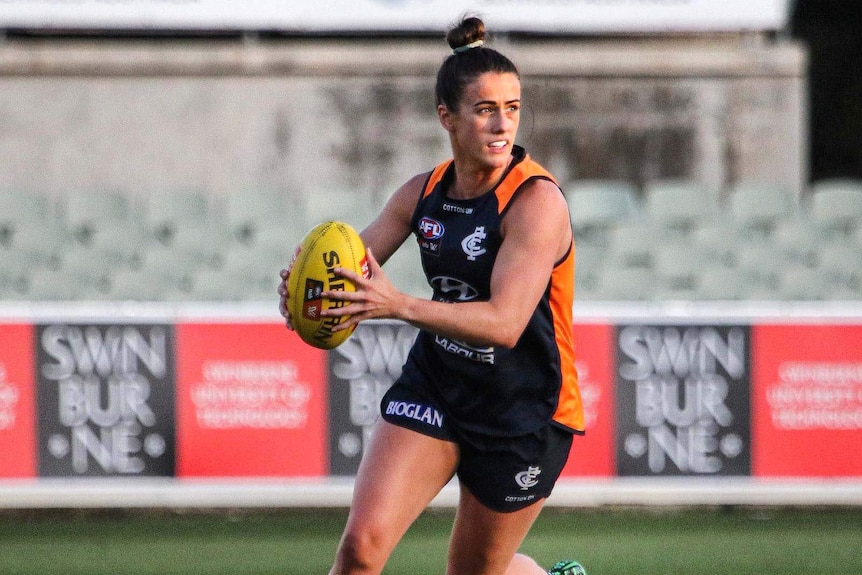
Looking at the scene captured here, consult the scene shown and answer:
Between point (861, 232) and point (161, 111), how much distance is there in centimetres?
558

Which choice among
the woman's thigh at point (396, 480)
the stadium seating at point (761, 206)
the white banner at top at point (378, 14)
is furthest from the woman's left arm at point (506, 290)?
the white banner at top at point (378, 14)

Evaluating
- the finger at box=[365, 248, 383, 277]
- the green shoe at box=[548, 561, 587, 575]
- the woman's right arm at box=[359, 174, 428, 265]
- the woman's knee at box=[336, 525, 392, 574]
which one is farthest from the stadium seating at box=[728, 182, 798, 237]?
the finger at box=[365, 248, 383, 277]

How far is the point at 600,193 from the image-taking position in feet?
30.9

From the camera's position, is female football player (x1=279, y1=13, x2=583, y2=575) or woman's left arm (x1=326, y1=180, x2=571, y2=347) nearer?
woman's left arm (x1=326, y1=180, x2=571, y2=347)

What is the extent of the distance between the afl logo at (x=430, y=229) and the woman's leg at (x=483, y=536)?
2.52 feet

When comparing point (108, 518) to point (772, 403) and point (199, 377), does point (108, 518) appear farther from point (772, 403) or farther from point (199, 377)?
point (772, 403)

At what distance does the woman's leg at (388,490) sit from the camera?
348cm

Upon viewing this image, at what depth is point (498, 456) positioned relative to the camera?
11.8ft

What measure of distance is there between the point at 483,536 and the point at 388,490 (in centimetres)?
34

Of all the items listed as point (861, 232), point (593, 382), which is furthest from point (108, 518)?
point (861, 232)

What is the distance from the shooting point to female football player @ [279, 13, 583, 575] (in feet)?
11.2

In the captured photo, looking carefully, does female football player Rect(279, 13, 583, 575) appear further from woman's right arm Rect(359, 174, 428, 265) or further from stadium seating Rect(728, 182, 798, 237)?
stadium seating Rect(728, 182, 798, 237)

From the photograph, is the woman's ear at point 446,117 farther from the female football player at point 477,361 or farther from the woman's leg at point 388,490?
the woman's leg at point 388,490

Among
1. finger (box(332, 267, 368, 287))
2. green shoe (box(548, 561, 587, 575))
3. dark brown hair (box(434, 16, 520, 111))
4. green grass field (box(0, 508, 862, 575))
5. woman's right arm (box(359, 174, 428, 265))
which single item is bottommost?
green grass field (box(0, 508, 862, 575))
